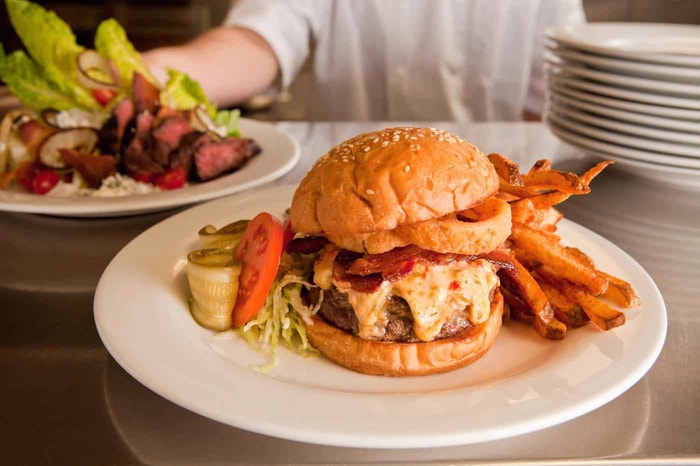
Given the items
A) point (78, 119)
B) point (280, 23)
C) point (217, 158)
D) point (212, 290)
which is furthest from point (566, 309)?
point (280, 23)

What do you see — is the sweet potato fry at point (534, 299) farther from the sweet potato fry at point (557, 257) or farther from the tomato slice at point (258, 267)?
the tomato slice at point (258, 267)

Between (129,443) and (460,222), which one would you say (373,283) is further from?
(129,443)

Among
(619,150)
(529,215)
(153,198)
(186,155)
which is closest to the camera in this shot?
(529,215)

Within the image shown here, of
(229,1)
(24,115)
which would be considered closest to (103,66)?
(24,115)

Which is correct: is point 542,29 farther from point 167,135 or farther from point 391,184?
point 391,184

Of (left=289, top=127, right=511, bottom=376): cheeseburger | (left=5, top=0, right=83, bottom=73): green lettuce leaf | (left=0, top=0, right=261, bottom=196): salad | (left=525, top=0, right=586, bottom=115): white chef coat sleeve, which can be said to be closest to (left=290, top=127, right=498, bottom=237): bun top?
(left=289, top=127, right=511, bottom=376): cheeseburger

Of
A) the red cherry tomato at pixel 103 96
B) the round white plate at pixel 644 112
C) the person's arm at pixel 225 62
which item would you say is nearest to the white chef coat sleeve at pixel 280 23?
the person's arm at pixel 225 62

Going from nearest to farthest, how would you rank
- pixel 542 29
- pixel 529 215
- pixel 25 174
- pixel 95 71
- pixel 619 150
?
1. pixel 529 215
2. pixel 619 150
3. pixel 25 174
4. pixel 95 71
5. pixel 542 29
